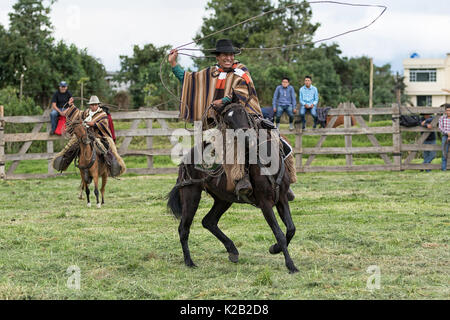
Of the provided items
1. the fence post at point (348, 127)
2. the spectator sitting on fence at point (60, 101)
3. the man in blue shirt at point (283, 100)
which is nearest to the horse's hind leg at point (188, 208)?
the man in blue shirt at point (283, 100)

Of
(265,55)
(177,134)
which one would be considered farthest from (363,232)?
(265,55)

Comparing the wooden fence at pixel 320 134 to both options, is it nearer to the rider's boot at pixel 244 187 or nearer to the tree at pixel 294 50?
the rider's boot at pixel 244 187

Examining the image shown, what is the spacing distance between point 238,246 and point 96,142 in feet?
20.9

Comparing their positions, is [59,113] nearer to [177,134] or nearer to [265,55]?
[177,134]

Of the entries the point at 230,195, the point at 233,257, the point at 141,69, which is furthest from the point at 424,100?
the point at 230,195

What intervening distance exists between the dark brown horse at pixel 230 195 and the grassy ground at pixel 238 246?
275 mm

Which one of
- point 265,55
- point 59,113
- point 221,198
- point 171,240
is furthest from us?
point 265,55

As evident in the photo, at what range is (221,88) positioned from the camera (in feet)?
25.5

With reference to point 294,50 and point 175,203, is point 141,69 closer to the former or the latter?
point 294,50

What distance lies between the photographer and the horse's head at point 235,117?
6.98 m

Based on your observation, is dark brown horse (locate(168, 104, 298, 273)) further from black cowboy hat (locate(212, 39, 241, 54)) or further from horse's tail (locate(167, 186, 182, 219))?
black cowboy hat (locate(212, 39, 241, 54))
